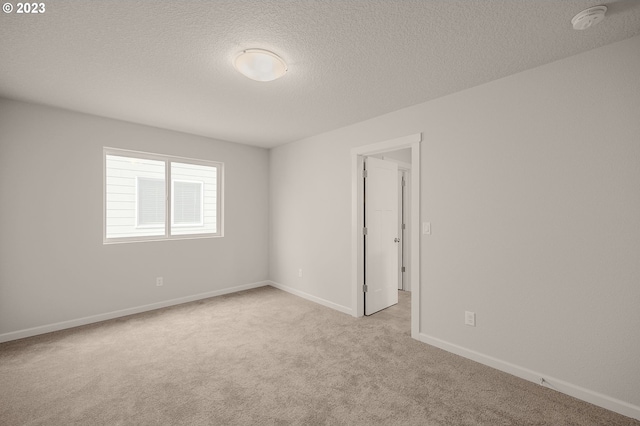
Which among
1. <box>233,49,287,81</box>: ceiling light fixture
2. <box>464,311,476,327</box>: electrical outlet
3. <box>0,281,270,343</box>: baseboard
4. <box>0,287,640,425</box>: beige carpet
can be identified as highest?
<box>233,49,287,81</box>: ceiling light fixture

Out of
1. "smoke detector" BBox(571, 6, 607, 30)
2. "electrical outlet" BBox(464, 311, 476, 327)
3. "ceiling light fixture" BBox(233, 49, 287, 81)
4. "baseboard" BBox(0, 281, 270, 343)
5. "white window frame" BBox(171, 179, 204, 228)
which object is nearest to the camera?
"smoke detector" BBox(571, 6, 607, 30)

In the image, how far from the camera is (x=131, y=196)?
378cm

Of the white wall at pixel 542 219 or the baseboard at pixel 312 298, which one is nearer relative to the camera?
the white wall at pixel 542 219

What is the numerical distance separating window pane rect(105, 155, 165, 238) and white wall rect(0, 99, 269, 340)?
0.17m

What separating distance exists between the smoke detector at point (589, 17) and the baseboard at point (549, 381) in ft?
8.00

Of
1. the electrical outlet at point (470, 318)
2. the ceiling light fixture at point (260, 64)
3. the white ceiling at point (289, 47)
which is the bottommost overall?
the electrical outlet at point (470, 318)

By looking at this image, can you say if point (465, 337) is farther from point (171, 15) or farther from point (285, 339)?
point (171, 15)

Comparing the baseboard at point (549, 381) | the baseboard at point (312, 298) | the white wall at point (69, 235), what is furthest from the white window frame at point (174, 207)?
the baseboard at point (549, 381)

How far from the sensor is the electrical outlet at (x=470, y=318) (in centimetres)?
254

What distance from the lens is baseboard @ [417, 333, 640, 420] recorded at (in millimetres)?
1833

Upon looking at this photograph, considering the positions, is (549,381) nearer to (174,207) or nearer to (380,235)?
(380,235)

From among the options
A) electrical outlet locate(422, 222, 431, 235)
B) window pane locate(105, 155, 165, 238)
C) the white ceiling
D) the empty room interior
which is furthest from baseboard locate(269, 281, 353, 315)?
the white ceiling

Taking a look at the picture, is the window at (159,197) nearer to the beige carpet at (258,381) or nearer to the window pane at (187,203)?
the window pane at (187,203)

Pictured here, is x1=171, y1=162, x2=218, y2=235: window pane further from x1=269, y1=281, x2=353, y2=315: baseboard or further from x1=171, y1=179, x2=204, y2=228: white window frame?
x1=269, y1=281, x2=353, y2=315: baseboard
